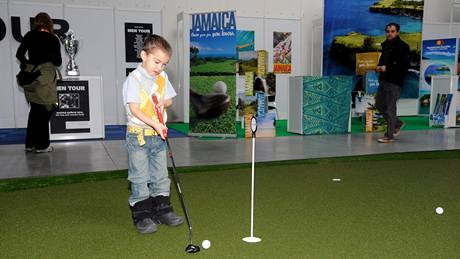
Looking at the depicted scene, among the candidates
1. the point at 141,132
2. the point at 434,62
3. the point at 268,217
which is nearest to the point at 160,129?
the point at 141,132

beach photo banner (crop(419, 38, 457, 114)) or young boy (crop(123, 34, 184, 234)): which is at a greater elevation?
beach photo banner (crop(419, 38, 457, 114))

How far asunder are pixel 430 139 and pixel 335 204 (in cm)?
430

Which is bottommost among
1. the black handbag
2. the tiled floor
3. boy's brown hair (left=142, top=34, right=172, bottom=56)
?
the tiled floor

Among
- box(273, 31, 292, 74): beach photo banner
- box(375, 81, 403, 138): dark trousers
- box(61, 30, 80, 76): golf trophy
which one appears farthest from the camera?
box(273, 31, 292, 74): beach photo banner

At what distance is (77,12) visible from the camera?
8195 mm

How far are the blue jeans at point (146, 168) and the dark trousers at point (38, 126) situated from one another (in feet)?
10.2

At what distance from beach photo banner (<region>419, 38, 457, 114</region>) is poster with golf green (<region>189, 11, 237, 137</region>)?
589 centimetres

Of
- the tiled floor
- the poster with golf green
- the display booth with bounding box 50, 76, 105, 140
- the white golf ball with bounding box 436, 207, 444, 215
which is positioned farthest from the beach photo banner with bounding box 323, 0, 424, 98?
the white golf ball with bounding box 436, 207, 444, 215

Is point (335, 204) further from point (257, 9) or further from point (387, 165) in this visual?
point (257, 9)

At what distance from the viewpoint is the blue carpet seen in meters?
6.49

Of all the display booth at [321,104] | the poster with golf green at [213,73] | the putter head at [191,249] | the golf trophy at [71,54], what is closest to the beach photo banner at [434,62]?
the display booth at [321,104]

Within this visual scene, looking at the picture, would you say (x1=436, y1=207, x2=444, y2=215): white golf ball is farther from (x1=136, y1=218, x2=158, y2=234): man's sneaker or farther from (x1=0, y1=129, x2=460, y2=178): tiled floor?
(x1=0, y1=129, x2=460, y2=178): tiled floor

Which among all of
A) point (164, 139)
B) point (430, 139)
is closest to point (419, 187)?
point (164, 139)

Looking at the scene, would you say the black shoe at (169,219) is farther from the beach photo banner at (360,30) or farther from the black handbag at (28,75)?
the beach photo banner at (360,30)
